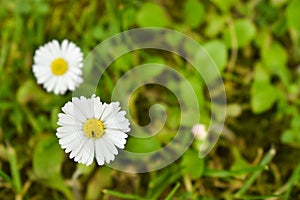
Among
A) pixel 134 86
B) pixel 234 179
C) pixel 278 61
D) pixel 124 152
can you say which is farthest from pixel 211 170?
pixel 278 61

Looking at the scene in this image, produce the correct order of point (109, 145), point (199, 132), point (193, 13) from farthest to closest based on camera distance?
point (193, 13), point (199, 132), point (109, 145)

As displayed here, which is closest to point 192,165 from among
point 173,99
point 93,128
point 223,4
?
point 173,99

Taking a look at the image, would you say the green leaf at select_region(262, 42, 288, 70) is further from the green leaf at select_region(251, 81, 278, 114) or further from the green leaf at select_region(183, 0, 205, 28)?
the green leaf at select_region(183, 0, 205, 28)

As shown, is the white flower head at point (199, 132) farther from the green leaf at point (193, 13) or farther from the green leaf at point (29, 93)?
the green leaf at point (29, 93)

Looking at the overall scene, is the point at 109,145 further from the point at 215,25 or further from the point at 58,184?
the point at 215,25

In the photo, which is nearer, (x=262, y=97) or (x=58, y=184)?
(x=58, y=184)

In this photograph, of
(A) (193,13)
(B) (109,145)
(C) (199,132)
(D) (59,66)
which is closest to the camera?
(B) (109,145)

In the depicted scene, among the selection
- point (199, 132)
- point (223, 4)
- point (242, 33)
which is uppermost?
point (223, 4)
